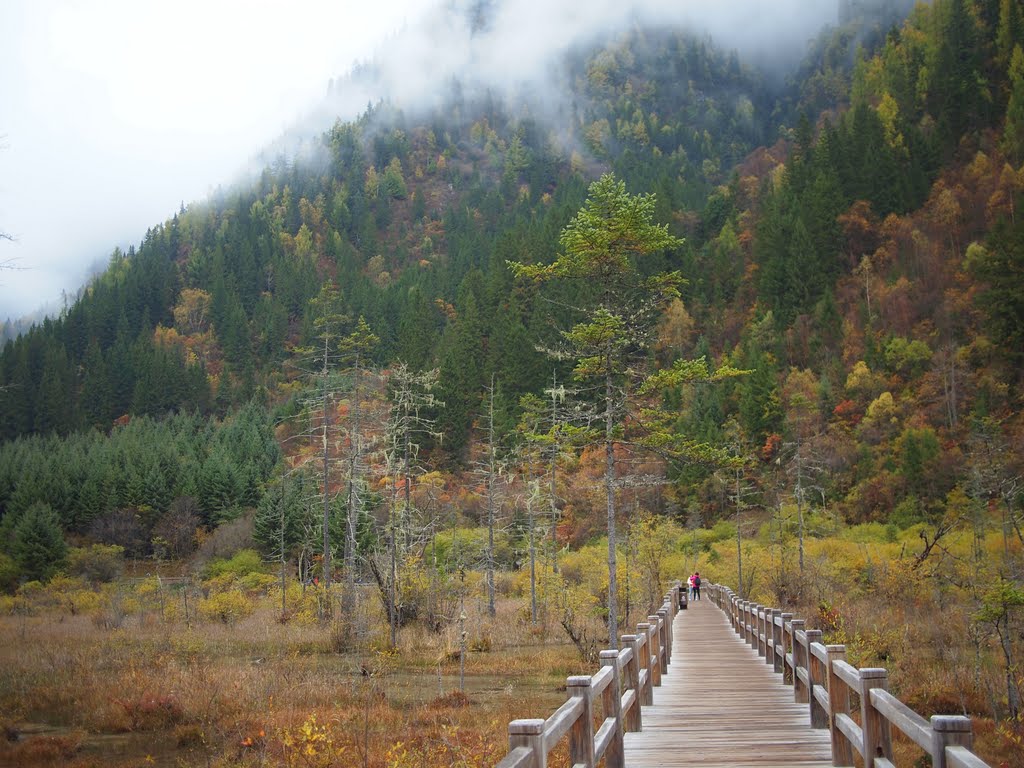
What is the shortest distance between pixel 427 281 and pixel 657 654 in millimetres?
116743

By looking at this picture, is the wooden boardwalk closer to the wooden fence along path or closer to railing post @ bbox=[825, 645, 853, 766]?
the wooden fence along path

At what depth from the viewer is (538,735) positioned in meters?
4.44

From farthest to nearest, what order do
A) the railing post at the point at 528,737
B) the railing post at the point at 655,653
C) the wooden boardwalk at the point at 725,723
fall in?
the railing post at the point at 655,653 < the wooden boardwalk at the point at 725,723 < the railing post at the point at 528,737

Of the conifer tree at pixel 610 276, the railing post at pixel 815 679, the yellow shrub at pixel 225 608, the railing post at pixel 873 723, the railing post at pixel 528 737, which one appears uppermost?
the conifer tree at pixel 610 276

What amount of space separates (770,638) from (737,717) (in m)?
6.49

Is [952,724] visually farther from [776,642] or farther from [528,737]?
[776,642]

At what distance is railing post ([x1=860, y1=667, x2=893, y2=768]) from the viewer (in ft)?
19.9

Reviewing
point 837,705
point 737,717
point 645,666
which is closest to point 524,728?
point 837,705

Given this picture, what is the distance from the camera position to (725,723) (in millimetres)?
9586

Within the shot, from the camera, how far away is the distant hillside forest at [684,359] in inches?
1704

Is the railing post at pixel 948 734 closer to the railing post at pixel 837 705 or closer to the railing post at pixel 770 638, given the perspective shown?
the railing post at pixel 837 705

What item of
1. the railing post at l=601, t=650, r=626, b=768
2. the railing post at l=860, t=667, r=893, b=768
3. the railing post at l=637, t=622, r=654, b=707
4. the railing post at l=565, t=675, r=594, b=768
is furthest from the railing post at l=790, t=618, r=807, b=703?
the railing post at l=565, t=675, r=594, b=768

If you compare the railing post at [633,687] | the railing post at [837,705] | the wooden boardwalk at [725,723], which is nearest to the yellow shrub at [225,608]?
the wooden boardwalk at [725,723]

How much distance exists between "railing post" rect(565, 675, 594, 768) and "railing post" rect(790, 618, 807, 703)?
603 centimetres
